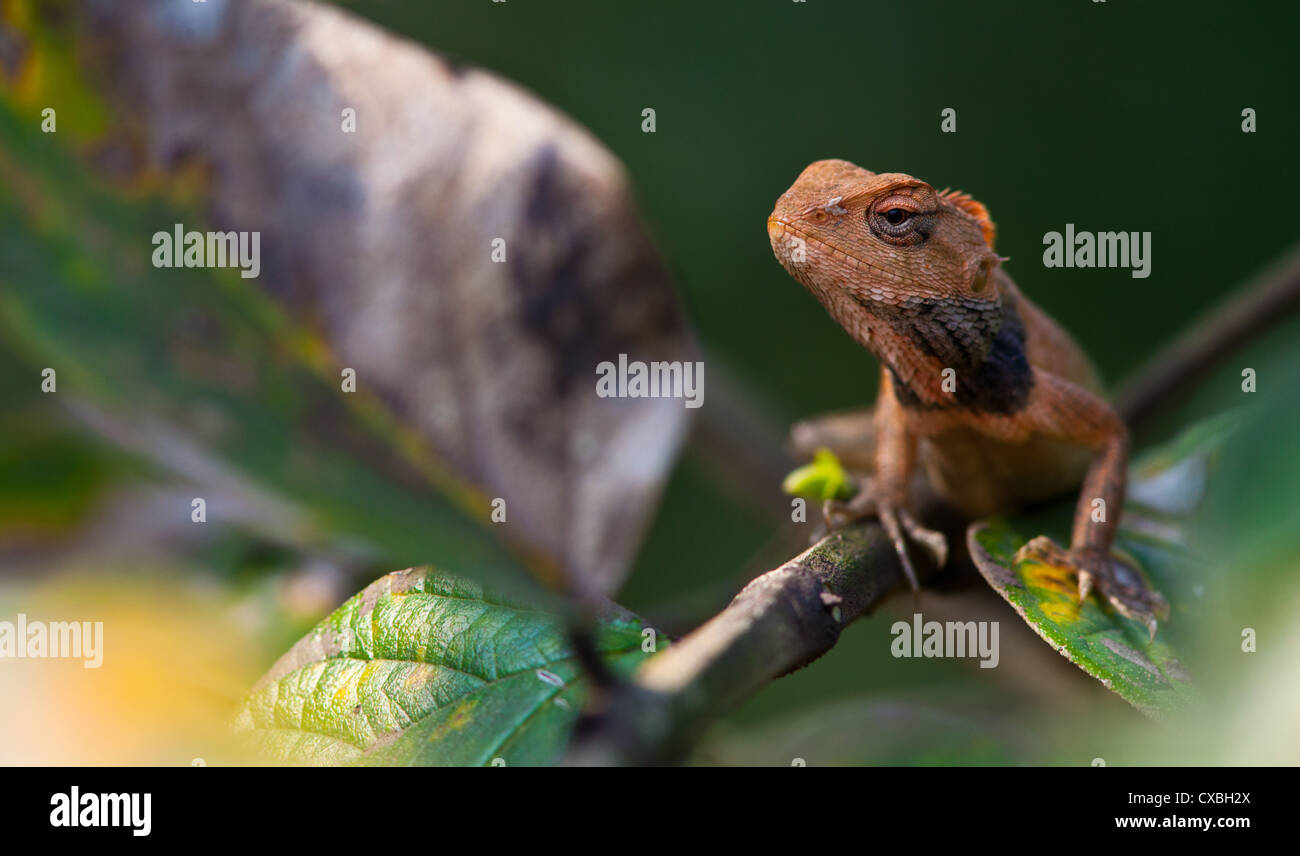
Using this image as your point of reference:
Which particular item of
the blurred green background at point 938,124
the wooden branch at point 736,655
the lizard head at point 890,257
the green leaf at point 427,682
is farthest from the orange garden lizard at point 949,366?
the blurred green background at point 938,124

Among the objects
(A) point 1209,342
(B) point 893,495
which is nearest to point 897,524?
(B) point 893,495

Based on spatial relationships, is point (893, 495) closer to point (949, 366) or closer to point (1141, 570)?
point (949, 366)

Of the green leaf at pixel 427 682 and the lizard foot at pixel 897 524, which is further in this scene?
the lizard foot at pixel 897 524

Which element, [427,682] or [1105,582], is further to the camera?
[1105,582]

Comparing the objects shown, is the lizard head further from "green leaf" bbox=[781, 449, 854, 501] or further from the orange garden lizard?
"green leaf" bbox=[781, 449, 854, 501]

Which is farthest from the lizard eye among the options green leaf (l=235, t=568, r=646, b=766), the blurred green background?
the blurred green background

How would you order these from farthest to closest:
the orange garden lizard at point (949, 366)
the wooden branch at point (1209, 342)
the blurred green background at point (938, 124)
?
the blurred green background at point (938, 124) < the wooden branch at point (1209, 342) < the orange garden lizard at point (949, 366)

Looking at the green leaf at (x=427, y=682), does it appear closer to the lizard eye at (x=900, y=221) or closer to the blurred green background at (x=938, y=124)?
the lizard eye at (x=900, y=221)
